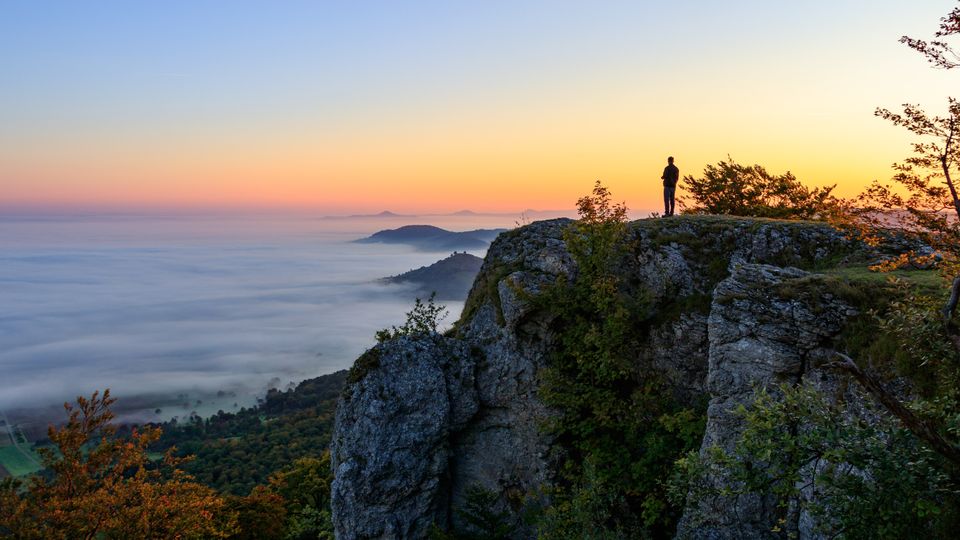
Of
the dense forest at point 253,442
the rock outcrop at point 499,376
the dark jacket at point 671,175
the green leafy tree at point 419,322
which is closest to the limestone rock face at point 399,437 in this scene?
the rock outcrop at point 499,376

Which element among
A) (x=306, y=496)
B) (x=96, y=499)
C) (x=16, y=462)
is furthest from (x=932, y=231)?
(x=16, y=462)

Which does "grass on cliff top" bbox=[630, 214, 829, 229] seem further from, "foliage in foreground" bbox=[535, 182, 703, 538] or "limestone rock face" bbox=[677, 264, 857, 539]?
"limestone rock face" bbox=[677, 264, 857, 539]

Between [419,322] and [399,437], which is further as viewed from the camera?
[419,322]

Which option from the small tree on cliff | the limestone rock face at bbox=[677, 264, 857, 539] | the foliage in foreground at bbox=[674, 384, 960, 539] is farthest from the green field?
the foliage in foreground at bbox=[674, 384, 960, 539]

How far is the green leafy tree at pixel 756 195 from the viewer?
2409cm

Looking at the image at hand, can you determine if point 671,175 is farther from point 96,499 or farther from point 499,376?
point 96,499

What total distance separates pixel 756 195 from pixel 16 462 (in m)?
148

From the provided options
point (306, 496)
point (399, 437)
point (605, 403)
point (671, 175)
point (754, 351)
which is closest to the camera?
point (754, 351)

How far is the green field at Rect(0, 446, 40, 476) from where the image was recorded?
102 meters

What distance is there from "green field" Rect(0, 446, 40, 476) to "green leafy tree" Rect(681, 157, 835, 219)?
129m

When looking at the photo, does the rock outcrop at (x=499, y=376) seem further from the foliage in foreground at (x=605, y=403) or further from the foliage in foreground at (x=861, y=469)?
the foliage in foreground at (x=861, y=469)

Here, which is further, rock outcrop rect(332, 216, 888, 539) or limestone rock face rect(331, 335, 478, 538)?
limestone rock face rect(331, 335, 478, 538)

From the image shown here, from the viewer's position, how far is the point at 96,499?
2025 centimetres

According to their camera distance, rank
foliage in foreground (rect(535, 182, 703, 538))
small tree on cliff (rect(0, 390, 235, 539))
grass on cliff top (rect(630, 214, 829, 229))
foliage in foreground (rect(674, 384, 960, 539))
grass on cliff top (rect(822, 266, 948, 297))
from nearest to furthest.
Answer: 1. foliage in foreground (rect(674, 384, 960, 539))
2. grass on cliff top (rect(822, 266, 948, 297))
3. foliage in foreground (rect(535, 182, 703, 538))
4. grass on cliff top (rect(630, 214, 829, 229))
5. small tree on cliff (rect(0, 390, 235, 539))
